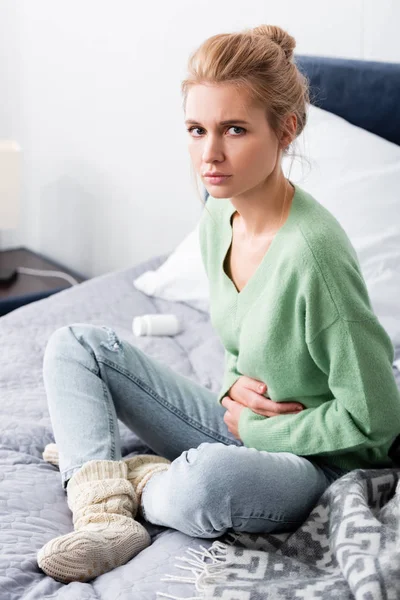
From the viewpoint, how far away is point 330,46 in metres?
2.19

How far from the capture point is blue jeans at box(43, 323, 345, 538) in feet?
4.02

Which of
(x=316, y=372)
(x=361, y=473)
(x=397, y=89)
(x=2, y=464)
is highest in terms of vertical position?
(x=397, y=89)

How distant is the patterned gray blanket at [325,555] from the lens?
1.06 meters

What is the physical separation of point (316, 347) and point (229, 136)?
12.4 inches

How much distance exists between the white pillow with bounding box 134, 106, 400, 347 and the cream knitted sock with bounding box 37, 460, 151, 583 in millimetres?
718

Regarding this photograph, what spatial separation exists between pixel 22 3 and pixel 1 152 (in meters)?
0.72

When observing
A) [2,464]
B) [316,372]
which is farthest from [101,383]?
[316,372]

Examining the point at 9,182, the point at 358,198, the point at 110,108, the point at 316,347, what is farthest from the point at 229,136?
the point at 110,108

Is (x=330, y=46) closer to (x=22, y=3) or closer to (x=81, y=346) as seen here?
(x=81, y=346)

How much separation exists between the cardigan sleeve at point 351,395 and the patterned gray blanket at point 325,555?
6 centimetres

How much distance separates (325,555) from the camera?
1.18 meters

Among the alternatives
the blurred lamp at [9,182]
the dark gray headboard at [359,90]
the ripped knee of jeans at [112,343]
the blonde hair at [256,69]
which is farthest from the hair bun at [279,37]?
the blurred lamp at [9,182]

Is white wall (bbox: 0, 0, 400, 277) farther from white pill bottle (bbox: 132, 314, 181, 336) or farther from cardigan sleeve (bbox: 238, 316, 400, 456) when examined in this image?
cardigan sleeve (bbox: 238, 316, 400, 456)

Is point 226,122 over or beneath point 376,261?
over
